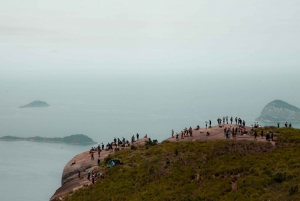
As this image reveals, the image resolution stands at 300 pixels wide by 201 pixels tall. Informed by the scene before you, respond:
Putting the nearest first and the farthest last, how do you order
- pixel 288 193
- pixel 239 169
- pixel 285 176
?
pixel 288 193, pixel 285 176, pixel 239 169

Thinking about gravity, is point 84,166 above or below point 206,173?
below

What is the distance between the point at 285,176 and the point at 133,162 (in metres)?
19.9

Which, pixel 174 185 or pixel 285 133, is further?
pixel 285 133

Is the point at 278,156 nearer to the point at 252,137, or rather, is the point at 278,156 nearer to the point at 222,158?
the point at 222,158

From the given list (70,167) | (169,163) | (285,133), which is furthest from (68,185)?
(285,133)

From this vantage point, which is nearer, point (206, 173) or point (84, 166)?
point (206, 173)

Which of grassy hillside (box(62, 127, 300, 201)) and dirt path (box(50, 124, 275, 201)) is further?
dirt path (box(50, 124, 275, 201))

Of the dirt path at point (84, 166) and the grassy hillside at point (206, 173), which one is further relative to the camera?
the dirt path at point (84, 166)

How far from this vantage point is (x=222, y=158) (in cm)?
3409

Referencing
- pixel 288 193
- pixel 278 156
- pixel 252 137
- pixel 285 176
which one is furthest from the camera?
pixel 252 137

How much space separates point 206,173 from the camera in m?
31.1

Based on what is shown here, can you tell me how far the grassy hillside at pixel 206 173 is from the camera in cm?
2630

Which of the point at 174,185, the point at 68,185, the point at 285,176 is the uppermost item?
the point at 285,176

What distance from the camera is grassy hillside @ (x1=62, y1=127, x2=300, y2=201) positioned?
26.3 metres
